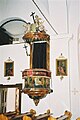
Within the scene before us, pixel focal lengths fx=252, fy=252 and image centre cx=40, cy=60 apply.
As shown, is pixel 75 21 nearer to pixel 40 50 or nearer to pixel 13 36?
pixel 40 50

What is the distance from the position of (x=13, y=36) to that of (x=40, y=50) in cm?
141

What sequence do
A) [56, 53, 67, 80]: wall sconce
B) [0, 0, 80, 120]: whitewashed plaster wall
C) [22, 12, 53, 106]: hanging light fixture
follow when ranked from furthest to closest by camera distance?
[56, 53, 67, 80]: wall sconce
[0, 0, 80, 120]: whitewashed plaster wall
[22, 12, 53, 106]: hanging light fixture

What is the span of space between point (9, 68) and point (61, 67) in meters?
1.63

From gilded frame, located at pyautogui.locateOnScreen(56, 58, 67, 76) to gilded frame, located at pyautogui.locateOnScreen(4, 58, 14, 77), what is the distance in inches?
55.7

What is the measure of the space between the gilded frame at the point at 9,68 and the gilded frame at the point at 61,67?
4.64ft

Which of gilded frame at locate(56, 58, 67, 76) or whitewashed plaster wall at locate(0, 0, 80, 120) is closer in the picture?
whitewashed plaster wall at locate(0, 0, 80, 120)

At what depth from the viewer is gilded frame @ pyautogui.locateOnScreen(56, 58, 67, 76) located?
23.2 feet

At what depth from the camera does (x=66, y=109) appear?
689 cm

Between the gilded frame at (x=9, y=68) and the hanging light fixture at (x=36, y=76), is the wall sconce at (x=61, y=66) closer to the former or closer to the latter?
the hanging light fixture at (x=36, y=76)

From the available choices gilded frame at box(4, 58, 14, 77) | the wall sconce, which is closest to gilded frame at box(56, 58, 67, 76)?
the wall sconce

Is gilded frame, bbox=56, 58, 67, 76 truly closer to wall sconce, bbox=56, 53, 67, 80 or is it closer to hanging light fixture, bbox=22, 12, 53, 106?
wall sconce, bbox=56, 53, 67, 80

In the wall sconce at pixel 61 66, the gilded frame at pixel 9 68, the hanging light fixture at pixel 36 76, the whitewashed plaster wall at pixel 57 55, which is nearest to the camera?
the hanging light fixture at pixel 36 76

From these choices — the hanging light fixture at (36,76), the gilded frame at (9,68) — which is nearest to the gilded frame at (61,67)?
the hanging light fixture at (36,76)

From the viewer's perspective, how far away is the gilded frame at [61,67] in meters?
7.07
